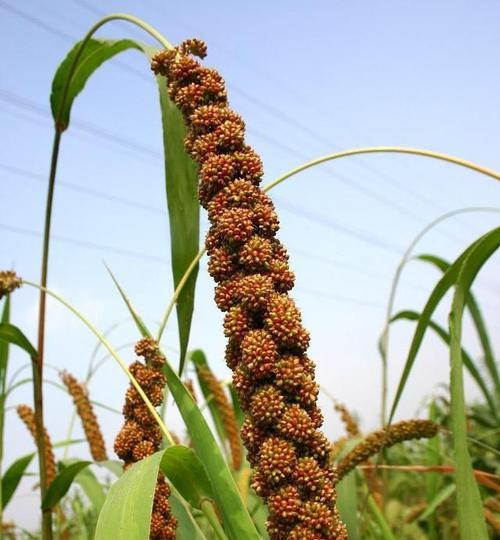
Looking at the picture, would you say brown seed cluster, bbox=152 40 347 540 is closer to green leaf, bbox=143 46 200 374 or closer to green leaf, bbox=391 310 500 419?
green leaf, bbox=143 46 200 374

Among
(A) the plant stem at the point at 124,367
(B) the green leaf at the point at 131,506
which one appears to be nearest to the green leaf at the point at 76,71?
(A) the plant stem at the point at 124,367

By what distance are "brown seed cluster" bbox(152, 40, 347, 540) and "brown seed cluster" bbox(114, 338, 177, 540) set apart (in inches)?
8.6

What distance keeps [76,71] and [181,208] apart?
0.71m

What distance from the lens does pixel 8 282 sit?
150 centimetres

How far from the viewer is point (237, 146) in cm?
102

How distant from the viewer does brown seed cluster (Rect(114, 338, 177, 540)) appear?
1.11m

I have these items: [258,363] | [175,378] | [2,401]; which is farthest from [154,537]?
[2,401]

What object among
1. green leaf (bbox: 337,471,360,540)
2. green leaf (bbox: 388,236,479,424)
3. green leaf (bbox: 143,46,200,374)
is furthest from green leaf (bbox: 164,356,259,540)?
green leaf (bbox: 337,471,360,540)

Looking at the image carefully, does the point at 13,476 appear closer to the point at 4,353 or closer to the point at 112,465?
the point at 4,353

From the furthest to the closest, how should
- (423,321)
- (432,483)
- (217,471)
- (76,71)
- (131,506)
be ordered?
(432,483) → (76,71) → (423,321) → (217,471) → (131,506)

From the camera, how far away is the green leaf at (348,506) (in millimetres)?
1534

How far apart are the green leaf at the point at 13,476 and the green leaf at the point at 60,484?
0.57 metres

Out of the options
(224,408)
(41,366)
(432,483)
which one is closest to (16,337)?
(41,366)

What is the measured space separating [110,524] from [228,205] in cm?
40
